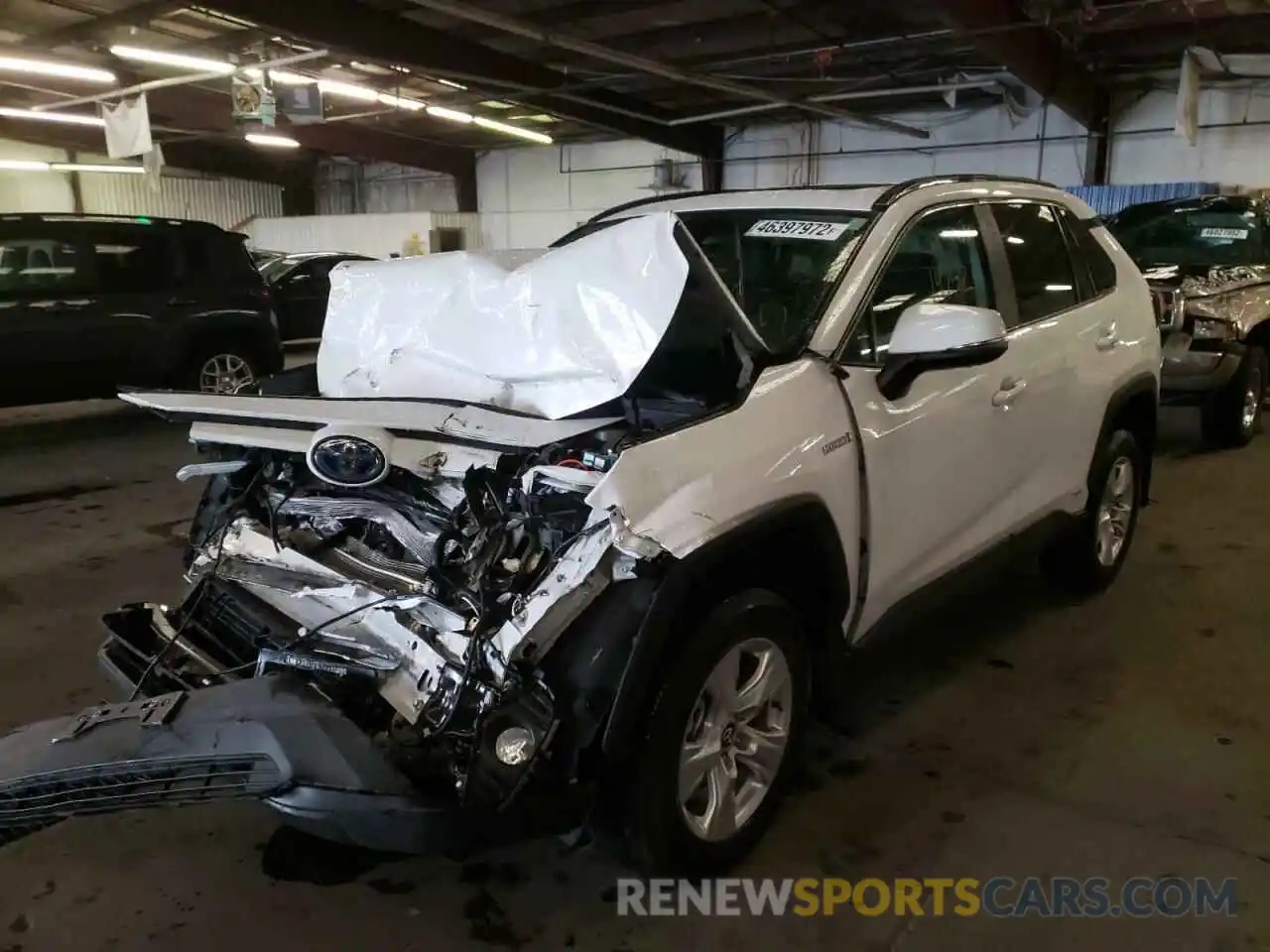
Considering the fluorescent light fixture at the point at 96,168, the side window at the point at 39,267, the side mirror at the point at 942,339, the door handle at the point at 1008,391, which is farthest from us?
the fluorescent light fixture at the point at 96,168

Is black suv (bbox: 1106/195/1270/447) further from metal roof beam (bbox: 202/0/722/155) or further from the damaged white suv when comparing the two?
metal roof beam (bbox: 202/0/722/155)

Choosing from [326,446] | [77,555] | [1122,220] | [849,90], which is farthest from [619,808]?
[849,90]

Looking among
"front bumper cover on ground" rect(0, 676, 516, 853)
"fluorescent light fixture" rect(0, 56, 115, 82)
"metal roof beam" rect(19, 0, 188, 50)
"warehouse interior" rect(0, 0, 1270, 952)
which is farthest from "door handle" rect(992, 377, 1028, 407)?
"fluorescent light fixture" rect(0, 56, 115, 82)

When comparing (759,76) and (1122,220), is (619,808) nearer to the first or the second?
(1122,220)

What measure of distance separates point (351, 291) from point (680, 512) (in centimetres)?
164

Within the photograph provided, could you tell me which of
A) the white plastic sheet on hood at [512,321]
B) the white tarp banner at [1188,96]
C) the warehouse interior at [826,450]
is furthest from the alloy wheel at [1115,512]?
the white tarp banner at [1188,96]

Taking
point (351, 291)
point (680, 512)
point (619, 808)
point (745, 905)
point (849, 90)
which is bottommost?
point (745, 905)

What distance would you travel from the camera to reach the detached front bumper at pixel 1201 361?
7059 mm

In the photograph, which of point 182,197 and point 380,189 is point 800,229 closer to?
point 380,189

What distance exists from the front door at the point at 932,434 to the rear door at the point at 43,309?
285 inches

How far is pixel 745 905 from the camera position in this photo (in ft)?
7.91

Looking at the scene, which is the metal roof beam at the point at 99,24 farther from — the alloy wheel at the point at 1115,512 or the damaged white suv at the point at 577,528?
the alloy wheel at the point at 1115,512

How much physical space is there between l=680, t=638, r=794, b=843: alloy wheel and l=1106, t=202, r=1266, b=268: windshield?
6897 mm

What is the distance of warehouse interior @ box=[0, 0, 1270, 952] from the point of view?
2.43 m
